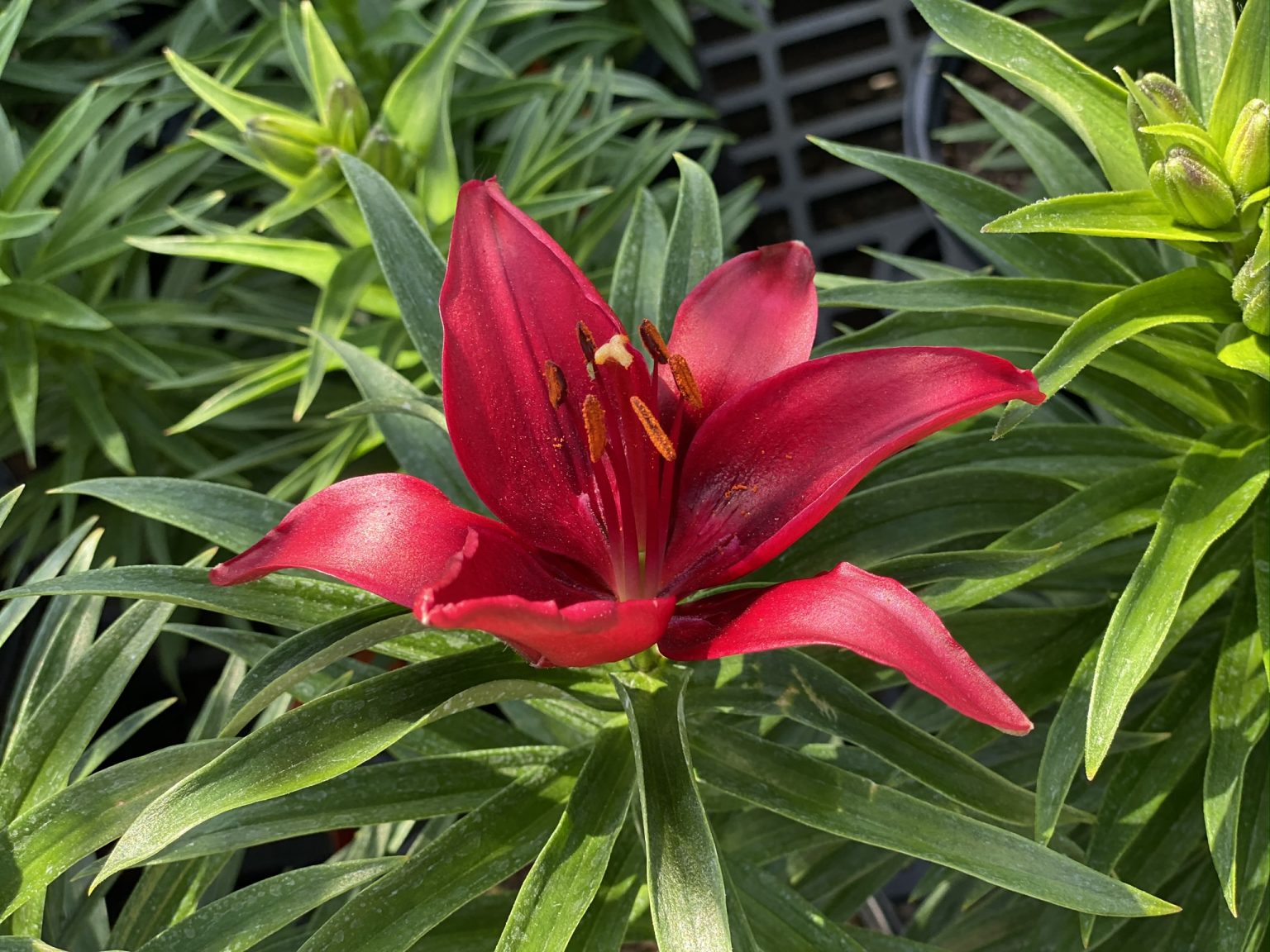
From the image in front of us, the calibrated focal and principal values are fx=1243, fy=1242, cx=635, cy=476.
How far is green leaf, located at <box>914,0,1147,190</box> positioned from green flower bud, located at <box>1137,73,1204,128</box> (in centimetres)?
6

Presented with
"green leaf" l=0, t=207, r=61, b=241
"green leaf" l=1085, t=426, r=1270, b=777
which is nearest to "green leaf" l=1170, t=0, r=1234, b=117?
"green leaf" l=1085, t=426, r=1270, b=777

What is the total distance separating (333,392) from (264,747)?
0.86m

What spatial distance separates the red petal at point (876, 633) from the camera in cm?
52

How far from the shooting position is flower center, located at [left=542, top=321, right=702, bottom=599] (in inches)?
24.5

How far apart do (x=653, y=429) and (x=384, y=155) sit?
63 centimetres

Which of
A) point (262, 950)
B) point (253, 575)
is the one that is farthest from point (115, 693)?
point (253, 575)

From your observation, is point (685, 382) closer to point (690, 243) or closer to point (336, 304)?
point (690, 243)

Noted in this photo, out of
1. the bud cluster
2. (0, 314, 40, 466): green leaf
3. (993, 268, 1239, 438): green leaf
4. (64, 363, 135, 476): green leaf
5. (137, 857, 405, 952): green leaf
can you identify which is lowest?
(137, 857, 405, 952): green leaf

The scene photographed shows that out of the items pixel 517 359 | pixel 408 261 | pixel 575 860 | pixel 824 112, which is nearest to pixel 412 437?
pixel 408 261

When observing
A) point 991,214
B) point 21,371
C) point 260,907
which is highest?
point 991,214

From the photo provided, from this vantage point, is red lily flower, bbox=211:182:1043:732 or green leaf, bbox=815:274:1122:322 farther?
green leaf, bbox=815:274:1122:322

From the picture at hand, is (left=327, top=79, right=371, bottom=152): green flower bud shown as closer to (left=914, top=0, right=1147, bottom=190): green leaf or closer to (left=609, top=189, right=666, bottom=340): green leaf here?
(left=609, top=189, right=666, bottom=340): green leaf

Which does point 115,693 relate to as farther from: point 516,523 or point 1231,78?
point 1231,78

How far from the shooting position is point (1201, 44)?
80 centimetres
